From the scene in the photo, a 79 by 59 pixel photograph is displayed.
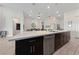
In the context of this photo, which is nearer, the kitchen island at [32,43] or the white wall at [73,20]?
the kitchen island at [32,43]

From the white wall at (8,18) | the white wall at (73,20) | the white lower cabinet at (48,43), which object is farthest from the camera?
the white lower cabinet at (48,43)

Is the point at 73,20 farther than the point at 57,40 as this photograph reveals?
No

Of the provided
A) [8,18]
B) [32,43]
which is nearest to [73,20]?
[32,43]

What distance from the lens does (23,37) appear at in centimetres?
196

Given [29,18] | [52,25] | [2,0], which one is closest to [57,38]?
[52,25]

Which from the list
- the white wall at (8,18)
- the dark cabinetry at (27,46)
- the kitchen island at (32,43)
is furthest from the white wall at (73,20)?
the white wall at (8,18)

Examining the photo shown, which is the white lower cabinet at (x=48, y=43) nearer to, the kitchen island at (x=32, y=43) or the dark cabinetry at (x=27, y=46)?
the kitchen island at (x=32, y=43)

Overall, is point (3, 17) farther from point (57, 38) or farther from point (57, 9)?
point (57, 38)

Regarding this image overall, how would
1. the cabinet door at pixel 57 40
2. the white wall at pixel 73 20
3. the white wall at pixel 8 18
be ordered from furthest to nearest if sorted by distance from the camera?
the cabinet door at pixel 57 40, the white wall at pixel 73 20, the white wall at pixel 8 18

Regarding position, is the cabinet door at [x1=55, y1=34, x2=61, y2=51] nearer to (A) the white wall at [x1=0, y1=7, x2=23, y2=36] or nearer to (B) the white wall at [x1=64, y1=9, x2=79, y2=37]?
(B) the white wall at [x1=64, y1=9, x2=79, y2=37]

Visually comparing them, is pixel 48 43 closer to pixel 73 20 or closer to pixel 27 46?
pixel 27 46

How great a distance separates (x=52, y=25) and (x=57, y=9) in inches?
12.6

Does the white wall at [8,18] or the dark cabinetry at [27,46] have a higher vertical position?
the white wall at [8,18]

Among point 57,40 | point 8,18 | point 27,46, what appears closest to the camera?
point 8,18
